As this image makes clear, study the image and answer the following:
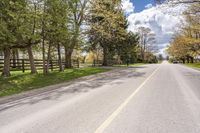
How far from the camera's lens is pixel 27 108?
10.1 metres

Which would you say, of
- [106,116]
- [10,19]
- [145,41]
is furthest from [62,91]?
[145,41]

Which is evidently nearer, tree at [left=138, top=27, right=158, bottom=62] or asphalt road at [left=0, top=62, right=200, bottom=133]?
asphalt road at [left=0, top=62, right=200, bottom=133]

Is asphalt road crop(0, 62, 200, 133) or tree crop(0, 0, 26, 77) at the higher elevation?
tree crop(0, 0, 26, 77)

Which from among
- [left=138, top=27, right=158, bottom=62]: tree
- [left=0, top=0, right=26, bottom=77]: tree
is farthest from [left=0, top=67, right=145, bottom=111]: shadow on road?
[left=138, top=27, right=158, bottom=62]: tree

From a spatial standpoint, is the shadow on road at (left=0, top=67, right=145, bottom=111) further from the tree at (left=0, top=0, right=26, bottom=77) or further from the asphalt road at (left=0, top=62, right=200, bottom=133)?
the tree at (left=0, top=0, right=26, bottom=77)

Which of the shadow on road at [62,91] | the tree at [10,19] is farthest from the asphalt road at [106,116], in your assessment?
the tree at [10,19]

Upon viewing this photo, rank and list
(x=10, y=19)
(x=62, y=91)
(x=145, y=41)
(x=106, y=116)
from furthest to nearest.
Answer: (x=145, y=41), (x=10, y=19), (x=62, y=91), (x=106, y=116)

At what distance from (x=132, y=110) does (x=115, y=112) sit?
0.61 m

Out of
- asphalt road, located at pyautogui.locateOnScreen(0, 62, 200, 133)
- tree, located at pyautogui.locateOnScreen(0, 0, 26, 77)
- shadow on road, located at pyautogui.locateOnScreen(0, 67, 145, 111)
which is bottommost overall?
shadow on road, located at pyautogui.locateOnScreen(0, 67, 145, 111)

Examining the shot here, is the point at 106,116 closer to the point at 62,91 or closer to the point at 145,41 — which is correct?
the point at 62,91

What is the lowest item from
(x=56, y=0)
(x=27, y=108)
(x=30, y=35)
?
(x=27, y=108)

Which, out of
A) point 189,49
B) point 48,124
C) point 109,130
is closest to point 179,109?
point 109,130

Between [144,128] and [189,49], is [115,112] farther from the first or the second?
[189,49]

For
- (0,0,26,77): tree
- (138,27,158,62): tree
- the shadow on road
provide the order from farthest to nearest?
(138,27,158,62): tree
(0,0,26,77): tree
the shadow on road
